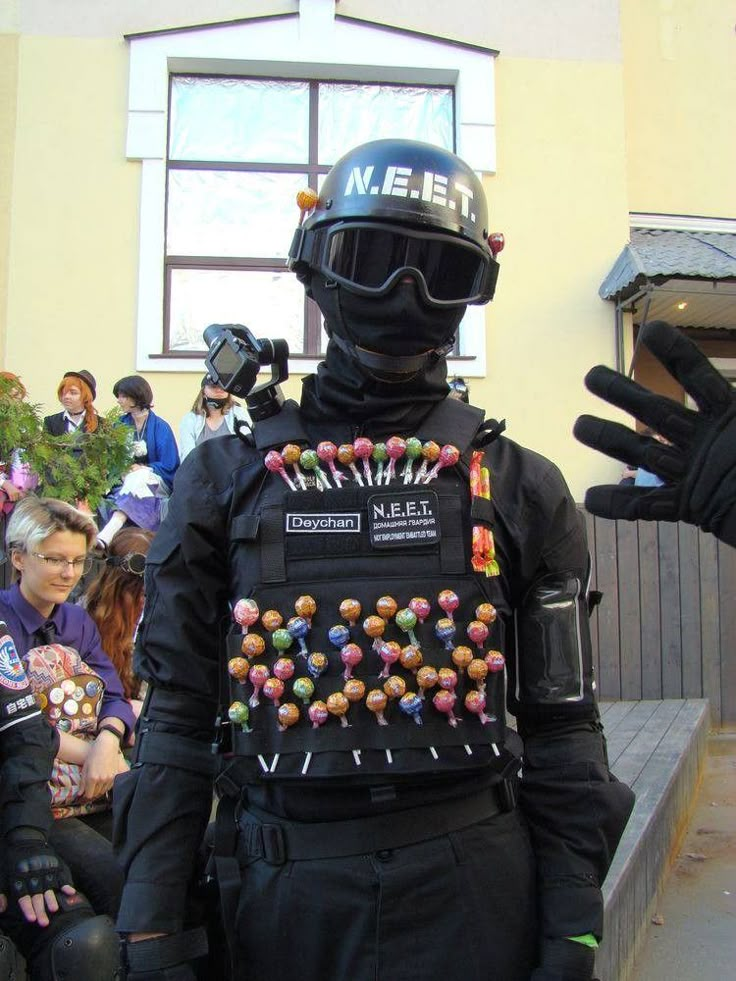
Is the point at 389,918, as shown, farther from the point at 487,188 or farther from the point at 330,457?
the point at 487,188

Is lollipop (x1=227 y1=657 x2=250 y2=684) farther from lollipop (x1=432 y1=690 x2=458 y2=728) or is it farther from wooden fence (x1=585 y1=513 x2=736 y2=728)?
wooden fence (x1=585 y1=513 x2=736 y2=728)

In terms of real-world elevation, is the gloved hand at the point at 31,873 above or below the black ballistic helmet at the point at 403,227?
below

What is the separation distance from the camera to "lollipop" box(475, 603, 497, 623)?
1.64 meters

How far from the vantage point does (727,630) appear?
22.4 ft

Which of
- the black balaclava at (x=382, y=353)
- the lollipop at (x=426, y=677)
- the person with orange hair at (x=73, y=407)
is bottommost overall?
the lollipop at (x=426, y=677)

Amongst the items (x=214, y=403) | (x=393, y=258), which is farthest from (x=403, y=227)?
(x=214, y=403)

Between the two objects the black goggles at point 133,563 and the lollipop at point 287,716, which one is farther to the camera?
the black goggles at point 133,563

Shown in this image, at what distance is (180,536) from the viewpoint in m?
1.68

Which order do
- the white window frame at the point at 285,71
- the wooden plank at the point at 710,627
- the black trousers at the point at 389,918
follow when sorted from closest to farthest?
the black trousers at the point at 389,918
the wooden plank at the point at 710,627
the white window frame at the point at 285,71

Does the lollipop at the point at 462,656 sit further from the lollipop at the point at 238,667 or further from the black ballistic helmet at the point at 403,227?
the black ballistic helmet at the point at 403,227

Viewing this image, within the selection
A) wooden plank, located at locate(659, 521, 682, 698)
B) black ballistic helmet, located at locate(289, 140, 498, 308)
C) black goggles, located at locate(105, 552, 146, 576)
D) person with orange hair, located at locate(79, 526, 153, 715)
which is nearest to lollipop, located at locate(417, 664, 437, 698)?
black ballistic helmet, located at locate(289, 140, 498, 308)

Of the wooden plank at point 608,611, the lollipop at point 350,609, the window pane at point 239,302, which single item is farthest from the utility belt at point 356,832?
the window pane at point 239,302

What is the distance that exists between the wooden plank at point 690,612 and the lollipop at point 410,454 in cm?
550

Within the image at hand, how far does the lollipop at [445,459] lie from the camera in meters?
1.73
